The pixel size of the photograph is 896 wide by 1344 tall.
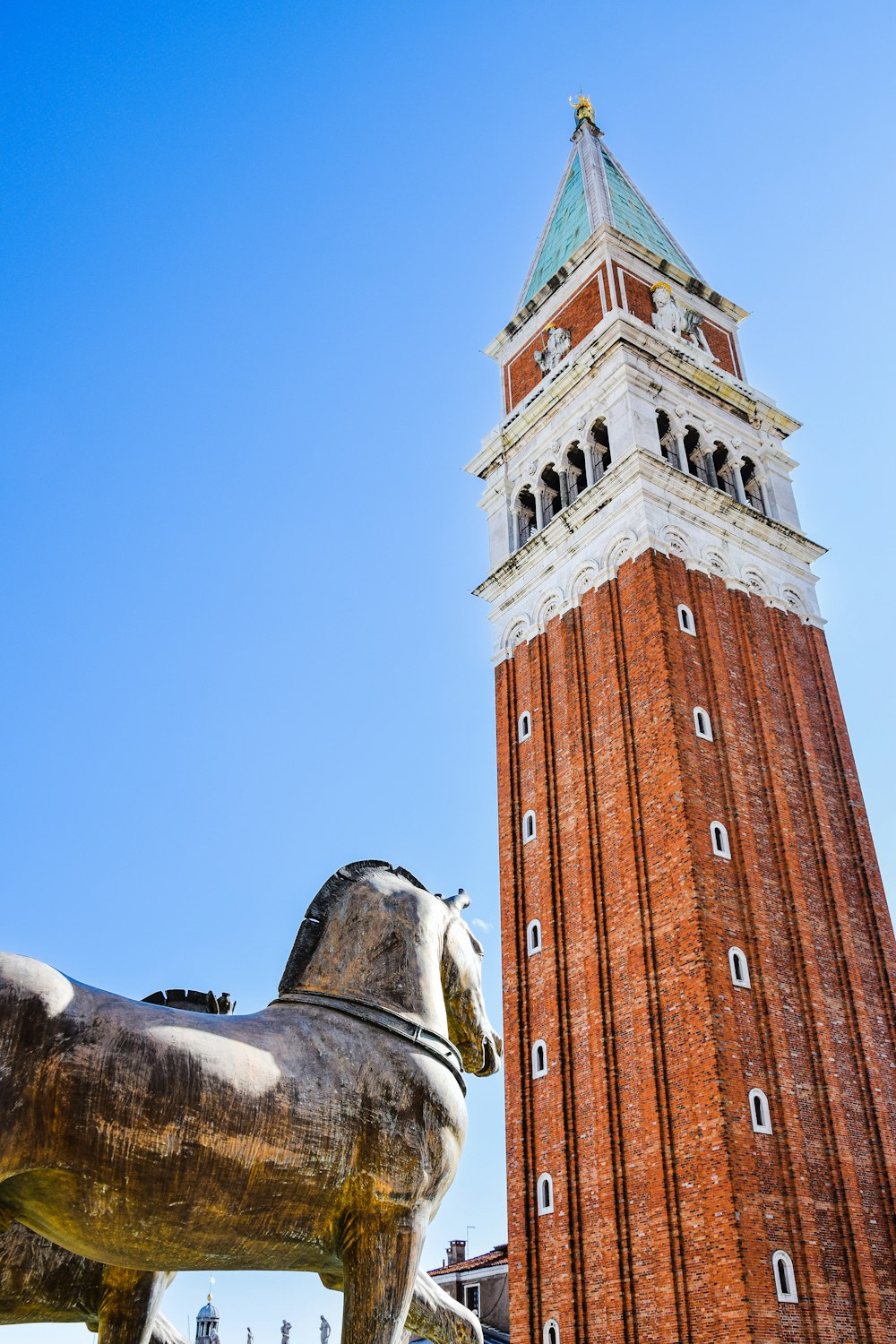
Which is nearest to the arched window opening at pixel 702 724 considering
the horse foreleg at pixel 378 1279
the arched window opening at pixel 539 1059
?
the arched window opening at pixel 539 1059

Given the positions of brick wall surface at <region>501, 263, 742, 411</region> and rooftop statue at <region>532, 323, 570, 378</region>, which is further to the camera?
rooftop statue at <region>532, 323, 570, 378</region>

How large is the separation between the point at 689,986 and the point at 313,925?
14.5 m

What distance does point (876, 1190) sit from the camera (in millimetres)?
18094

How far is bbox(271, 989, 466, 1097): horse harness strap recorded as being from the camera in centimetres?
440

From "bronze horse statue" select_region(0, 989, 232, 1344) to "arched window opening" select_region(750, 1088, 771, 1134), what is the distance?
14.0 meters

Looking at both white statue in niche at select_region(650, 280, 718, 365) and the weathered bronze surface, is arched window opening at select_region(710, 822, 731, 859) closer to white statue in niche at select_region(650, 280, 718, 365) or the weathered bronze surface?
white statue in niche at select_region(650, 280, 718, 365)

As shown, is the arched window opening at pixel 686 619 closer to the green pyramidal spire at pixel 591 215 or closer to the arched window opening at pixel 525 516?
the arched window opening at pixel 525 516

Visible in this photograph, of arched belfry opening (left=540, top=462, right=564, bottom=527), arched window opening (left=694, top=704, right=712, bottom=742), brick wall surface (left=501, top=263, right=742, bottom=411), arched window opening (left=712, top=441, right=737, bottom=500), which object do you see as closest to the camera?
arched window opening (left=694, top=704, right=712, bottom=742)

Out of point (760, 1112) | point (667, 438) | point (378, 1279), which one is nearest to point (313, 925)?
point (378, 1279)

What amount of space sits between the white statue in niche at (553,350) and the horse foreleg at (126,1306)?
88.8ft

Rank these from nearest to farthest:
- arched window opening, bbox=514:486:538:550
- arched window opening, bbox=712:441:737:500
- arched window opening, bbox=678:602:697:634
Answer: arched window opening, bbox=678:602:697:634
arched window opening, bbox=712:441:737:500
arched window opening, bbox=514:486:538:550

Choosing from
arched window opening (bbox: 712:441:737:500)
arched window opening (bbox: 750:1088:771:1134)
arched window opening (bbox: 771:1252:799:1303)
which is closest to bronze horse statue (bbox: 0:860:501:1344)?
arched window opening (bbox: 771:1252:799:1303)

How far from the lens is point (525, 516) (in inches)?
1119

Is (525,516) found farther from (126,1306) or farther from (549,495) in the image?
(126,1306)
